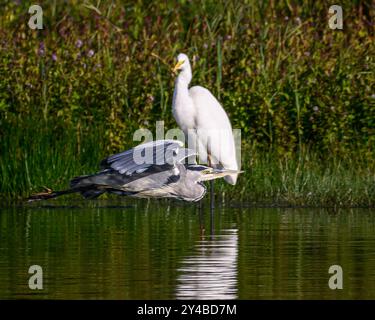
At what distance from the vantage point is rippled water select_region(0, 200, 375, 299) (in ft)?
30.1

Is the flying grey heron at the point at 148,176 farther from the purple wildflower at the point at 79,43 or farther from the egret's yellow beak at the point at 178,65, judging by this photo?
the purple wildflower at the point at 79,43

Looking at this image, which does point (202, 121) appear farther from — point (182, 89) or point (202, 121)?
point (182, 89)

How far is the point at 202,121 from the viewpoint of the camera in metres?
15.2

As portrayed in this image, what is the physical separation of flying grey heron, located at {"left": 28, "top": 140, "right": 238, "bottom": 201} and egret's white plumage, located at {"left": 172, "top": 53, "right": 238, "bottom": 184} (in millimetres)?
2322

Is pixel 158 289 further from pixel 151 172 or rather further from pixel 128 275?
pixel 151 172

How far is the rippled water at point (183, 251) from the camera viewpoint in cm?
916

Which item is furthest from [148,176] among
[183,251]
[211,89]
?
[211,89]

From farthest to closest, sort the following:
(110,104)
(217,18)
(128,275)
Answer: (217,18)
(110,104)
(128,275)

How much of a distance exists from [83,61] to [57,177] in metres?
2.03

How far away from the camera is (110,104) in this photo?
16750 mm

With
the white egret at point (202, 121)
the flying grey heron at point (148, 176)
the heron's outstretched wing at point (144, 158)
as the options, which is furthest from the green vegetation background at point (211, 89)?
the heron's outstretched wing at point (144, 158)

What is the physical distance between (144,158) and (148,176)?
0.80 m

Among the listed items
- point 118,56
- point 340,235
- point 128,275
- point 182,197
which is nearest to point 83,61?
point 118,56

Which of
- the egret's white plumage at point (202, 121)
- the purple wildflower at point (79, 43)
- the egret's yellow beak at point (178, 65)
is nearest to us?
the egret's yellow beak at point (178, 65)
